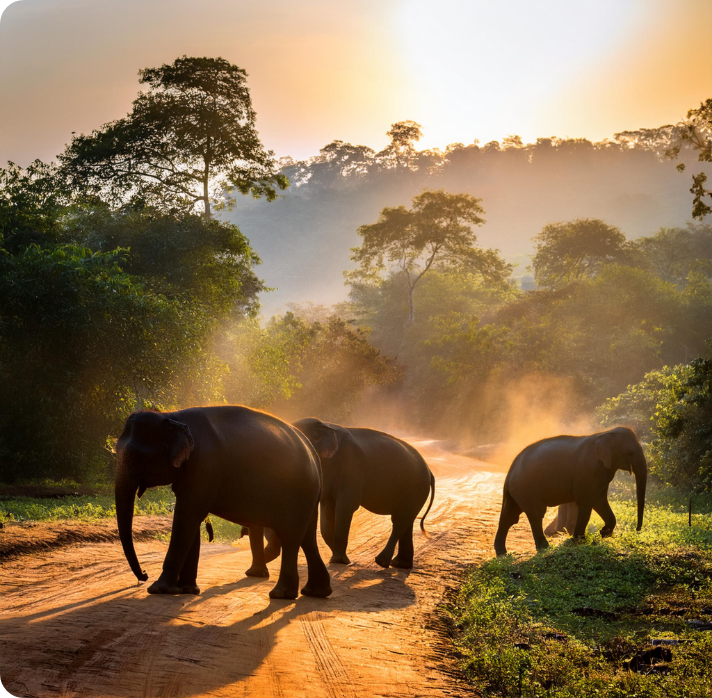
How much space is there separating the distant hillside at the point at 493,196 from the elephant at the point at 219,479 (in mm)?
127334

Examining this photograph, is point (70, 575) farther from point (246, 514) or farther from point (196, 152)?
point (196, 152)

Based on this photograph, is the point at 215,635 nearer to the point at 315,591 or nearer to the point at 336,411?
the point at 315,591

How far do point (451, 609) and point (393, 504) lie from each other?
7.63 feet

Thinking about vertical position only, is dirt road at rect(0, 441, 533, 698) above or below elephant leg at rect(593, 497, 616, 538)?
below

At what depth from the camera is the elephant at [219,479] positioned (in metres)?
6.71

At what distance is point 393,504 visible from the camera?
415 inches

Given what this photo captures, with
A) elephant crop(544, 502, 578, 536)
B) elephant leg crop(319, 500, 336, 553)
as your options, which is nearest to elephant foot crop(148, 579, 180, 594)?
elephant leg crop(319, 500, 336, 553)

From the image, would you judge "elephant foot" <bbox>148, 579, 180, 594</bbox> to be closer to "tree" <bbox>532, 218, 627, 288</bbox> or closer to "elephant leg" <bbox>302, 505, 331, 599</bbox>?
"elephant leg" <bbox>302, 505, 331, 599</bbox>

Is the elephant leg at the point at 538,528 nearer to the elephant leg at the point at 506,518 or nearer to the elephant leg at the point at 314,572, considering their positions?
the elephant leg at the point at 506,518

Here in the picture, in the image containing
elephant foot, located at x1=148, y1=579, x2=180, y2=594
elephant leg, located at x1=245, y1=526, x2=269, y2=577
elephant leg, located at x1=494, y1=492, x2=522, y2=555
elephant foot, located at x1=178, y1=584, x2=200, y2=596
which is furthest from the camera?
elephant leg, located at x1=494, y1=492, x2=522, y2=555

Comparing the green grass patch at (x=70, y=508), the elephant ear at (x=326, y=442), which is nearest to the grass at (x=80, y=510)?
the green grass patch at (x=70, y=508)

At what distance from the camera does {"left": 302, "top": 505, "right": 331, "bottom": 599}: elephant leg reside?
777 cm

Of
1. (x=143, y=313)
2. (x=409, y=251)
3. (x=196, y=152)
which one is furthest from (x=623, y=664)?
(x=409, y=251)

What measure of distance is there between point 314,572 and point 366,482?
2.53 meters
